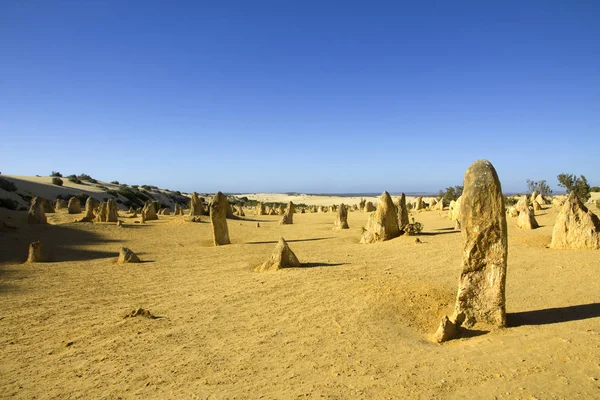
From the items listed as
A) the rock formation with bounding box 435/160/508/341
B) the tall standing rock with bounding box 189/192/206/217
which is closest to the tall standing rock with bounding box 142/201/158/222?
the tall standing rock with bounding box 189/192/206/217

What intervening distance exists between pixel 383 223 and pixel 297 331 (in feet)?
29.3

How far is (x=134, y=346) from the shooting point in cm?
581

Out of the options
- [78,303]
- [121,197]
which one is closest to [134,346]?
[78,303]

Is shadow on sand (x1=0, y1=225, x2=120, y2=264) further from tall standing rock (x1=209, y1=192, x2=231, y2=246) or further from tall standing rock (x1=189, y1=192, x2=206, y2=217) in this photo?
tall standing rock (x1=189, y1=192, x2=206, y2=217)

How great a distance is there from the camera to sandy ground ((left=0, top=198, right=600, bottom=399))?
4.54 metres

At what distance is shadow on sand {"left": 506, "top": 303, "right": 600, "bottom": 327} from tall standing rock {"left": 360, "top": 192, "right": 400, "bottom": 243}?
787 centimetres

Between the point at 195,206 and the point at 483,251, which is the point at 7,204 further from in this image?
the point at 483,251

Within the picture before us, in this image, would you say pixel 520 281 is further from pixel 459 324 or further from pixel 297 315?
pixel 297 315

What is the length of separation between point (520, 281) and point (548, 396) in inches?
197

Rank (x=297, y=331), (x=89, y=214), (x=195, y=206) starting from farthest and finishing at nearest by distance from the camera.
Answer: (x=195, y=206) → (x=89, y=214) → (x=297, y=331)

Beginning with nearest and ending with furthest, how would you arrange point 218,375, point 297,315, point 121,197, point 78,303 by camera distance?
point 218,375 → point 297,315 → point 78,303 → point 121,197

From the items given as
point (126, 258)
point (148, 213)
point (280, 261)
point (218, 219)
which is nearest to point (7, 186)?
point (148, 213)

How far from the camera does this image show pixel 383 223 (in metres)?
14.5

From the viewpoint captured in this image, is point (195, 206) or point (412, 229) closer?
point (412, 229)
